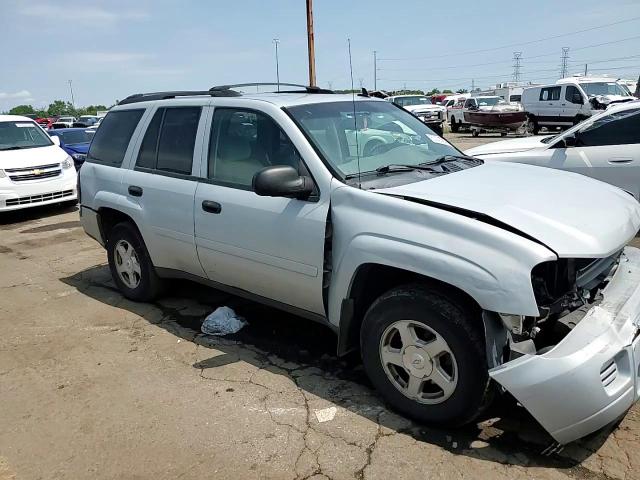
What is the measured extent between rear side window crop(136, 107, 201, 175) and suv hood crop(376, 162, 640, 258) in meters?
1.82

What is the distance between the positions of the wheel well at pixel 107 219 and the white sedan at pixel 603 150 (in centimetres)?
417

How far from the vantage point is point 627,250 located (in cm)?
364

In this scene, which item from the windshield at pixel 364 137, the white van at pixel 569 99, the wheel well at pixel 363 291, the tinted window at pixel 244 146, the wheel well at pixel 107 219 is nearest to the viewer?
the wheel well at pixel 363 291

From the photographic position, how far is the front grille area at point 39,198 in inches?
379

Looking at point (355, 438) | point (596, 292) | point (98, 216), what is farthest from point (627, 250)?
point (98, 216)

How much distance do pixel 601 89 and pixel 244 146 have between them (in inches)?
849

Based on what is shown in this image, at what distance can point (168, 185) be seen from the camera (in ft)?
14.3

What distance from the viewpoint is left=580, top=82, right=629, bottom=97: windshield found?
837 inches

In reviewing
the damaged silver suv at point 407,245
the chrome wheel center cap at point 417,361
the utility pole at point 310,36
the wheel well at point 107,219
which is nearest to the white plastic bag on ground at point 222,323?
the damaged silver suv at point 407,245

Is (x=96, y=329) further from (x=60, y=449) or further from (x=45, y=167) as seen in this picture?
(x=45, y=167)

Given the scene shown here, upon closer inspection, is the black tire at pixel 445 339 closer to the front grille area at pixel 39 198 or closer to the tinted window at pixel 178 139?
the tinted window at pixel 178 139

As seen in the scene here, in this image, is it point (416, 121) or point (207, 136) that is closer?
point (207, 136)

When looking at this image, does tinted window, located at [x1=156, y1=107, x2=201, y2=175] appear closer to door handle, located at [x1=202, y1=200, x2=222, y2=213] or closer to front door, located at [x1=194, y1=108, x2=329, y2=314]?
front door, located at [x1=194, y1=108, x2=329, y2=314]

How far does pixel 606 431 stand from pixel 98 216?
4500 millimetres
